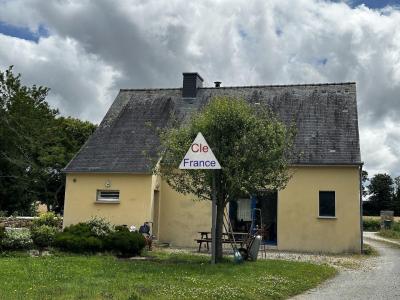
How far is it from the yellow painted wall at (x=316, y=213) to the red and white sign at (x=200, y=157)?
945 cm

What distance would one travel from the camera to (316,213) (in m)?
22.7

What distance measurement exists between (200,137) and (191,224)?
11395 mm

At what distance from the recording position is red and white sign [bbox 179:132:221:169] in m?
13.4

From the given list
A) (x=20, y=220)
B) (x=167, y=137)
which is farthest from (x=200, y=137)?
(x=20, y=220)

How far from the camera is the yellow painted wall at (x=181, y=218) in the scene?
24094mm

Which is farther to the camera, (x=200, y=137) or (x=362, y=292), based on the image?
(x=200, y=137)

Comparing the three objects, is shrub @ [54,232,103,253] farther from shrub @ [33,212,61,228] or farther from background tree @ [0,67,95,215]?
background tree @ [0,67,95,215]

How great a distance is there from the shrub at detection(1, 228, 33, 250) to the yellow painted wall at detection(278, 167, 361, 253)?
1111 cm

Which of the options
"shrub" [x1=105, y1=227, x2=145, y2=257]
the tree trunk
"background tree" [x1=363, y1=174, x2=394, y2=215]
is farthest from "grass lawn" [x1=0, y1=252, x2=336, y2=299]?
"background tree" [x1=363, y1=174, x2=394, y2=215]

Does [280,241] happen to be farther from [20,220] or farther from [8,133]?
[8,133]

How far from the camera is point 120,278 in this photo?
11070 millimetres

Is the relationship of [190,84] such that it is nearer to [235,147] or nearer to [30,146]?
[235,147]

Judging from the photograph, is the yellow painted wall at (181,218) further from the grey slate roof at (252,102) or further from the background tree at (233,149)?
the background tree at (233,149)

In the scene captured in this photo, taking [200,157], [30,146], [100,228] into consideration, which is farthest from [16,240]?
[30,146]
